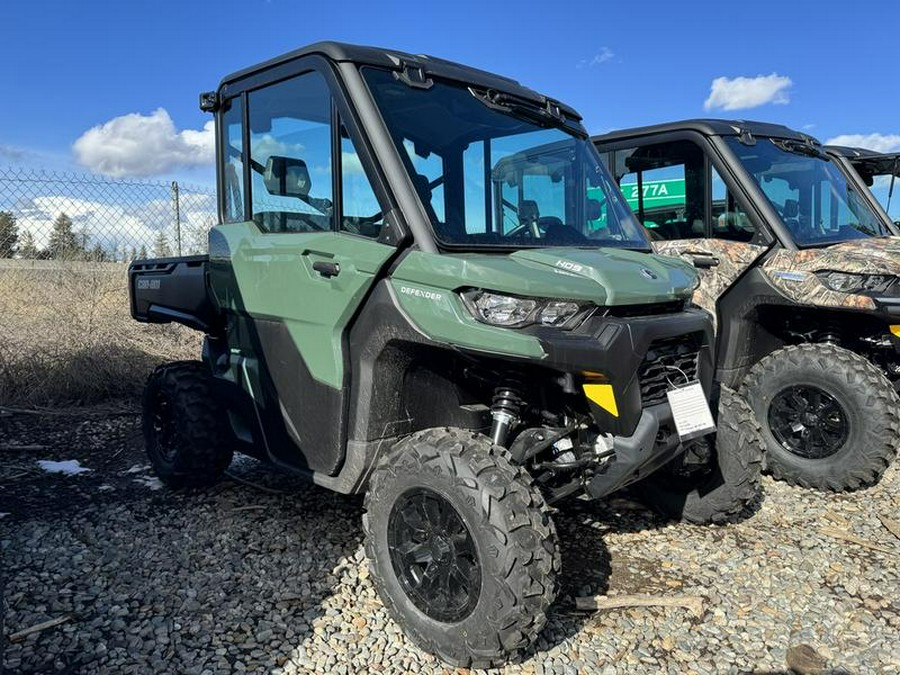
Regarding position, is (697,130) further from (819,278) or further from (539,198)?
(539,198)

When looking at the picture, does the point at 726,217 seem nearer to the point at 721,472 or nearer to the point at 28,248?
the point at 721,472

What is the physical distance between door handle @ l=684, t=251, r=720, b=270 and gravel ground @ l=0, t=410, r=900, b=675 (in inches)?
60.8

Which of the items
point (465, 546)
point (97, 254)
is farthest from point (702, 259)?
point (97, 254)

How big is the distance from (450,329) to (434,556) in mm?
902

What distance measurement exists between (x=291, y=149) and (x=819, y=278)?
11.2 ft

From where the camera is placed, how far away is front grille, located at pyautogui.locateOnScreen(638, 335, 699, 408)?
9.52 feet

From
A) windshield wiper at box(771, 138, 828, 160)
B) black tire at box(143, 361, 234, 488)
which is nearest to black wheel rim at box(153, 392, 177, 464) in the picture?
black tire at box(143, 361, 234, 488)

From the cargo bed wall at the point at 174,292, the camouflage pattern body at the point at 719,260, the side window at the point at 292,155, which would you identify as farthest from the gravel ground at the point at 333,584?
the side window at the point at 292,155

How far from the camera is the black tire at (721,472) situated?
3668 mm

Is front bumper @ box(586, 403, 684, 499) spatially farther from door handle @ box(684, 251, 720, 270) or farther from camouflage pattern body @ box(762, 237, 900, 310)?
camouflage pattern body @ box(762, 237, 900, 310)

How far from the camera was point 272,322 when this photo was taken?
363cm

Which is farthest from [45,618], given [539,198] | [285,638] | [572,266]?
[539,198]

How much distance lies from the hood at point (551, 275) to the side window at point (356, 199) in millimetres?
303

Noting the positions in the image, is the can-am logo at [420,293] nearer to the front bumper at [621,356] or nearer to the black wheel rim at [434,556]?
the front bumper at [621,356]
